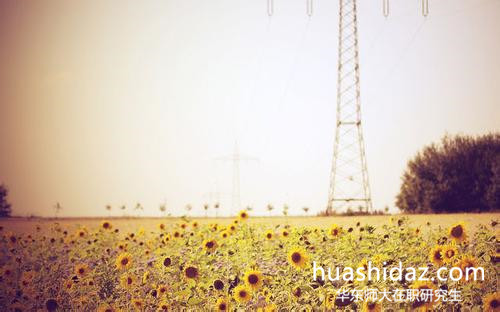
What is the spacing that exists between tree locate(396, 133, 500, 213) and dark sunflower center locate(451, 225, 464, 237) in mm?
20844

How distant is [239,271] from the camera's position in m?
5.43

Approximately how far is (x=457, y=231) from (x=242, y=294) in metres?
2.88

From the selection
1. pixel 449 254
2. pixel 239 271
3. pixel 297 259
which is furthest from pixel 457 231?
pixel 239 271

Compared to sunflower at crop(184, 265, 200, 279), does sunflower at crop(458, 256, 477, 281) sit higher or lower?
higher

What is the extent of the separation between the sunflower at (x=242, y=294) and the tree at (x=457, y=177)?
23.2 metres

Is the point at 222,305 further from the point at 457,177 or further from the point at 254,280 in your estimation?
the point at 457,177

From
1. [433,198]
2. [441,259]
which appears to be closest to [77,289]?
[441,259]

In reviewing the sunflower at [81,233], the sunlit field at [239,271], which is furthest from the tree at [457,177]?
Answer: the sunflower at [81,233]

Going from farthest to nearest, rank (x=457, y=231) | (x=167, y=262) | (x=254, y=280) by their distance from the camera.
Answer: (x=457, y=231), (x=167, y=262), (x=254, y=280)

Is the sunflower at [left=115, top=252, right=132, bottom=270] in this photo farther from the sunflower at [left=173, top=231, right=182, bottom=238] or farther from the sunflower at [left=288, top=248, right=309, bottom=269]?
the sunflower at [left=173, top=231, right=182, bottom=238]

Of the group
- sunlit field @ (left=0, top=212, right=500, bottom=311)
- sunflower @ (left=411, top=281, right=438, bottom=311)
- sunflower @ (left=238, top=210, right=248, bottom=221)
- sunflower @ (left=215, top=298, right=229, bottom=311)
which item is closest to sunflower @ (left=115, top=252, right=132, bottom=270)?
sunlit field @ (left=0, top=212, right=500, bottom=311)

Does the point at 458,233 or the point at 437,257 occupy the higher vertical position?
the point at 458,233

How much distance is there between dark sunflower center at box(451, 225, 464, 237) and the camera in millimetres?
5430

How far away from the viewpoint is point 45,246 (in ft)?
27.9
